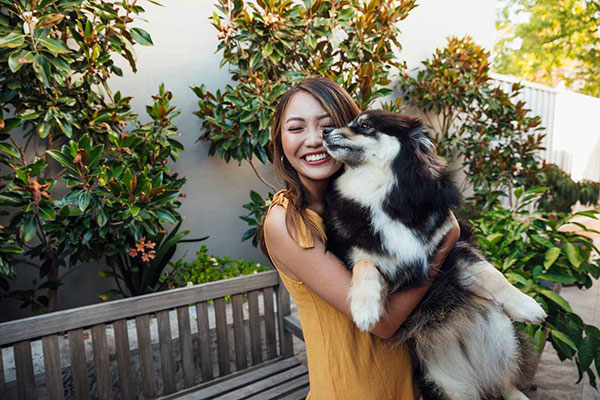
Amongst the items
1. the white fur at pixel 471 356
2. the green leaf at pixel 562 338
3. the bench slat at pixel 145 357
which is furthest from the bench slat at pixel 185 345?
the green leaf at pixel 562 338

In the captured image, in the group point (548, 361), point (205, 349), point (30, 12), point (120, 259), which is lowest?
point (548, 361)

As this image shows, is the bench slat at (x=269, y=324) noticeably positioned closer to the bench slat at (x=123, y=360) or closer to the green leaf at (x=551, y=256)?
the bench slat at (x=123, y=360)

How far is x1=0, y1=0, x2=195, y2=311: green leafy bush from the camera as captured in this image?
2002 mm

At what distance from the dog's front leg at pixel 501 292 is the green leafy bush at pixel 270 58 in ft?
5.85

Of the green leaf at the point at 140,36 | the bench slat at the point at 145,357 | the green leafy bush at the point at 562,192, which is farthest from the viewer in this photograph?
the green leafy bush at the point at 562,192

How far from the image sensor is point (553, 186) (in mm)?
5828

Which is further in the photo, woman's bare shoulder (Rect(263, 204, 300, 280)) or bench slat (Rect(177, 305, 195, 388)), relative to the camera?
bench slat (Rect(177, 305, 195, 388))

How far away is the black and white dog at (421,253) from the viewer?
1.24 metres

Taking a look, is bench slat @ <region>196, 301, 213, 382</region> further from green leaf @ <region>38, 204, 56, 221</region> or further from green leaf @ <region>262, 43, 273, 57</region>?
green leaf @ <region>262, 43, 273, 57</region>

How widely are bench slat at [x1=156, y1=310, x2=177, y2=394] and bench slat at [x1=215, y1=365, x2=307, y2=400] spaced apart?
27 cm

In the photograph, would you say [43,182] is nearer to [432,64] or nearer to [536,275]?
[536,275]

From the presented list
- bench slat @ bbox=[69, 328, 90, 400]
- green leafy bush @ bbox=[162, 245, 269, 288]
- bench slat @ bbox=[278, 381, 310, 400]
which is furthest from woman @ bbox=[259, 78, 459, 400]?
green leafy bush @ bbox=[162, 245, 269, 288]

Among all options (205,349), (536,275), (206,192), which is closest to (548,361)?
(536,275)

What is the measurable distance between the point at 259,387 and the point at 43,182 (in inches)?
67.8
